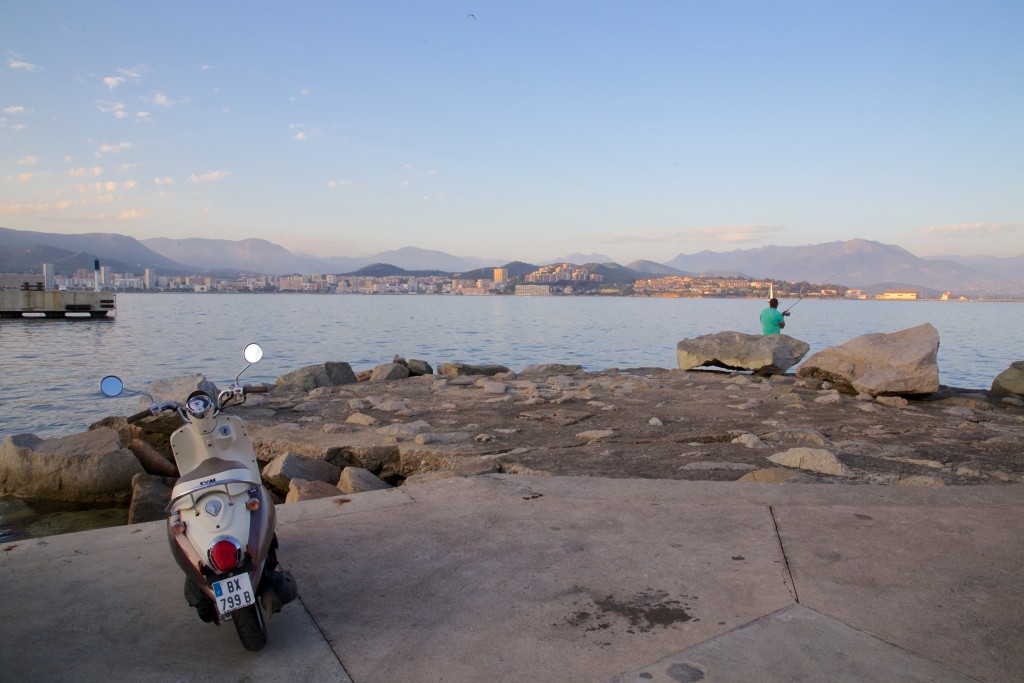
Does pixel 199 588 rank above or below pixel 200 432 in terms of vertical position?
below

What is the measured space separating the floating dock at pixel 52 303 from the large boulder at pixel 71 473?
61.1 metres

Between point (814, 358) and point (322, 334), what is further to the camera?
point (322, 334)

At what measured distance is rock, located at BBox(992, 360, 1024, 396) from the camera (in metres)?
12.4

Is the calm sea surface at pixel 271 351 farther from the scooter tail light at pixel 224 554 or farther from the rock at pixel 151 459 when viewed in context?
the scooter tail light at pixel 224 554

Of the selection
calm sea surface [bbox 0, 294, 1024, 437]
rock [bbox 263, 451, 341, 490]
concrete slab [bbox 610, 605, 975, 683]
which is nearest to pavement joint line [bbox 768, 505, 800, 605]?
concrete slab [bbox 610, 605, 975, 683]

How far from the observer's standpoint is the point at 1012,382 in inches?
494

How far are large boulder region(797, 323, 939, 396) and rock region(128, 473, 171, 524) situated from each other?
9783 mm

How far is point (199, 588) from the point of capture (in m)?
3.20

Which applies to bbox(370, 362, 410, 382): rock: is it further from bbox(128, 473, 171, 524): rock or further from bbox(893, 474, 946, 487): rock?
bbox(893, 474, 946, 487): rock

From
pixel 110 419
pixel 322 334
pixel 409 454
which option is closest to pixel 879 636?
pixel 409 454

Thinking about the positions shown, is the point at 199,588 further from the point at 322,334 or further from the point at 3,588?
the point at 322,334

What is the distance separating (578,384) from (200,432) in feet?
33.6

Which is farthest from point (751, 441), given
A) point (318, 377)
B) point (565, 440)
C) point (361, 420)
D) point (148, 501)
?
point (318, 377)

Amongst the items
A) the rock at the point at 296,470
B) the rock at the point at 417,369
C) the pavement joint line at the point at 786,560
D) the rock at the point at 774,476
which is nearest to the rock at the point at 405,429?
the rock at the point at 296,470
